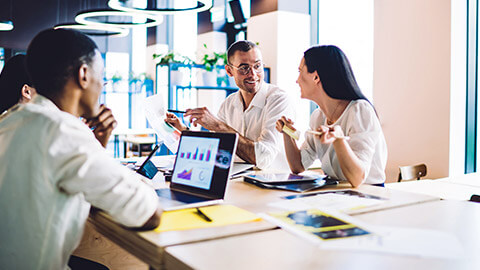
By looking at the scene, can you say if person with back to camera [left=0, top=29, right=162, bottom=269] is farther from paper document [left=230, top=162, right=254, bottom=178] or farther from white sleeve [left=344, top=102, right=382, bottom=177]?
white sleeve [left=344, top=102, right=382, bottom=177]

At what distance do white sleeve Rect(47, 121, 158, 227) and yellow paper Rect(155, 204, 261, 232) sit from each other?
A: 139mm

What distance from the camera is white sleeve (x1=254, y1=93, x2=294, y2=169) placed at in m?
2.50

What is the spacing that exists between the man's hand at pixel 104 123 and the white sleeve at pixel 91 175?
53 cm

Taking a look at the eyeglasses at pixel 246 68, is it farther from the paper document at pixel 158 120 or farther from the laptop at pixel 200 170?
the laptop at pixel 200 170

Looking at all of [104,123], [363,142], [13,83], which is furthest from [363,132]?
[13,83]

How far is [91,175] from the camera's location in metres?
1.04

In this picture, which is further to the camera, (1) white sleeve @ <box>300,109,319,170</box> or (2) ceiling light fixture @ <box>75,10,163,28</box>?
(2) ceiling light fixture @ <box>75,10,163,28</box>

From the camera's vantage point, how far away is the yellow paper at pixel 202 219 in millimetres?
1223

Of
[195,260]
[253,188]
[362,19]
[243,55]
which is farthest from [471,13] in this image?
[195,260]

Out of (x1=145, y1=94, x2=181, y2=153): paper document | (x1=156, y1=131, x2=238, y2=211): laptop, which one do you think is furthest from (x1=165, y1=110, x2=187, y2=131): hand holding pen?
(x1=156, y1=131, x2=238, y2=211): laptop

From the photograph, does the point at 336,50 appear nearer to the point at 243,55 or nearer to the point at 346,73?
the point at 346,73

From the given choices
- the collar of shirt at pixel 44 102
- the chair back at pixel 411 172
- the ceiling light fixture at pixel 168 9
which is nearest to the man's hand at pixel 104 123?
the collar of shirt at pixel 44 102

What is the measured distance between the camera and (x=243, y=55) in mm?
2814

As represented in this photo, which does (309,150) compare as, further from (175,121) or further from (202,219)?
(202,219)
